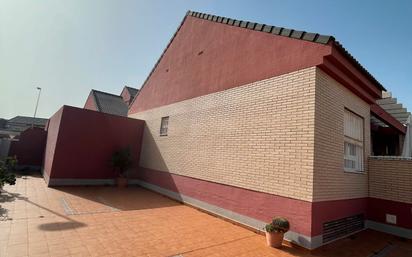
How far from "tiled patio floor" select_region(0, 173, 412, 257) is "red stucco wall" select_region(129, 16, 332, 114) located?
4794 mm

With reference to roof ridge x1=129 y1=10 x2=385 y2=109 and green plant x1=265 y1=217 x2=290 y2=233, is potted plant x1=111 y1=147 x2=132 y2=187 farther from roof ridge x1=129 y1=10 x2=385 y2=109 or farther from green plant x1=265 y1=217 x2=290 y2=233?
green plant x1=265 y1=217 x2=290 y2=233

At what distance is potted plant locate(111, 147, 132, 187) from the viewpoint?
42.0 feet

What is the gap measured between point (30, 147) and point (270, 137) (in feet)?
52.2

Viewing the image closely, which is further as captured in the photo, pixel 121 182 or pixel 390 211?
pixel 121 182

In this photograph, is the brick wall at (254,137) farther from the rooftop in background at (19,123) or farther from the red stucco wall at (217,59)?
the rooftop in background at (19,123)

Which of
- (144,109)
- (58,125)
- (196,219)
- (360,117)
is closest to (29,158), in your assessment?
(58,125)

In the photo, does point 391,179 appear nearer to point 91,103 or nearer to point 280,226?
point 280,226

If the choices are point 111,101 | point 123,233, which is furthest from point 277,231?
point 111,101

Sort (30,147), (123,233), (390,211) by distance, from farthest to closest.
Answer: (30,147) < (390,211) < (123,233)

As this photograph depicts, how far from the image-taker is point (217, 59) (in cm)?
997

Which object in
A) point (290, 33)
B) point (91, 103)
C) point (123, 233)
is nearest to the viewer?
point (123, 233)

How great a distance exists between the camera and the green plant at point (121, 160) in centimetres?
1279

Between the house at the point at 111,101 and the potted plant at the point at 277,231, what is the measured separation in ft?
61.8

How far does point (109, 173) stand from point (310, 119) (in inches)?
427
